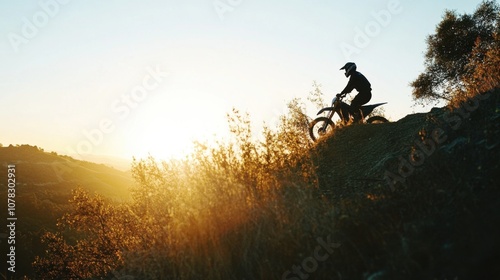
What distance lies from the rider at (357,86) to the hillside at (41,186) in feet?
54.7

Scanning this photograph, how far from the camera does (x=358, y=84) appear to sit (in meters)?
11.4

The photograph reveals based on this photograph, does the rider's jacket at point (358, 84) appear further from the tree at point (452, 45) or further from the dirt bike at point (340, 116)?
the tree at point (452, 45)

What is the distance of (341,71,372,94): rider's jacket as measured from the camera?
11375 millimetres

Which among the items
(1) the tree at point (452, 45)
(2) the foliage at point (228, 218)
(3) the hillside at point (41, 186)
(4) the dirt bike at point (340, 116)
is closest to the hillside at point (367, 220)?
(2) the foliage at point (228, 218)

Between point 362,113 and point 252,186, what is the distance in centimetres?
736

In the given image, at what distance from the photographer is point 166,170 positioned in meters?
6.35

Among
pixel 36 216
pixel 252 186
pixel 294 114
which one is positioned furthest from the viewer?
pixel 36 216

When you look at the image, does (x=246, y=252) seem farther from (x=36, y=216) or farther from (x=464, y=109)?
(x=36, y=216)

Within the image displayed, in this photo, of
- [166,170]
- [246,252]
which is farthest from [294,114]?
[246,252]

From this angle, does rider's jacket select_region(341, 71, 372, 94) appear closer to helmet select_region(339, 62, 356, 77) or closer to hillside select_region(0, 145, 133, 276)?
helmet select_region(339, 62, 356, 77)

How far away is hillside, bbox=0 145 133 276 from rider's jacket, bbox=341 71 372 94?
54.9 feet

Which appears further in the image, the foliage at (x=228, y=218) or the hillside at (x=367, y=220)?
the foliage at (x=228, y=218)

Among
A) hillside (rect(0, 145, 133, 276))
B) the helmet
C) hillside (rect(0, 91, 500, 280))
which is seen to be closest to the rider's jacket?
the helmet

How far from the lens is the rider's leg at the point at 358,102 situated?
11500 mm
